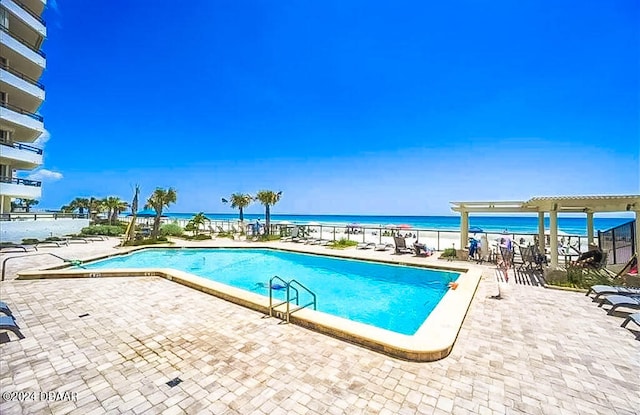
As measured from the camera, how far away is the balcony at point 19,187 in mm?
15039

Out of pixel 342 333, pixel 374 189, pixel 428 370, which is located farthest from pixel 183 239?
pixel 374 189

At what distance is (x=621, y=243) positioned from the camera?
8.28m

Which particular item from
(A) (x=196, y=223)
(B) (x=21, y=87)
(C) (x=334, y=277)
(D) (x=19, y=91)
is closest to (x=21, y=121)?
(D) (x=19, y=91)

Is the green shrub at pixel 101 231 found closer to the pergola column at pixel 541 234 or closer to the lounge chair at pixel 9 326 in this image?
the lounge chair at pixel 9 326

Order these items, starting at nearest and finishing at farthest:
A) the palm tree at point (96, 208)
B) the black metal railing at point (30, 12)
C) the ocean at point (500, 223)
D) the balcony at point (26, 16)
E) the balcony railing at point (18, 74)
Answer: the balcony railing at point (18, 74), the balcony at point (26, 16), the black metal railing at point (30, 12), the palm tree at point (96, 208), the ocean at point (500, 223)

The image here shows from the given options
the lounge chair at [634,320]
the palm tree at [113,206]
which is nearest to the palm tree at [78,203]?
the palm tree at [113,206]

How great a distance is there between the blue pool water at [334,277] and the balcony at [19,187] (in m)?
9.27

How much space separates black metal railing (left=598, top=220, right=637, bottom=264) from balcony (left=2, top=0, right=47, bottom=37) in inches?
1171

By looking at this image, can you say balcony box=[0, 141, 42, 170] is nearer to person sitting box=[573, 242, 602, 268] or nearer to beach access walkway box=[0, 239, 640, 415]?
beach access walkway box=[0, 239, 640, 415]

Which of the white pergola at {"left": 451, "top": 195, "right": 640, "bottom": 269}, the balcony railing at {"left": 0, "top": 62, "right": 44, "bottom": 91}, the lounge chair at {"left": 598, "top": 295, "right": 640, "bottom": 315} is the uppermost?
the balcony railing at {"left": 0, "top": 62, "right": 44, "bottom": 91}

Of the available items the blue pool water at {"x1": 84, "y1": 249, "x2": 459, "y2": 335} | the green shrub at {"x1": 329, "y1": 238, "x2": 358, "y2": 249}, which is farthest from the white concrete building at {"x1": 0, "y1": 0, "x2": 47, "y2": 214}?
the green shrub at {"x1": 329, "y1": 238, "x2": 358, "y2": 249}

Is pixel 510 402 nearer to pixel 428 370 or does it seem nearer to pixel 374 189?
pixel 428 370

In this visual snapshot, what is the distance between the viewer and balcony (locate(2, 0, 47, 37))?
50.8ft

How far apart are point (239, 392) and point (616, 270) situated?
11.1 metres
